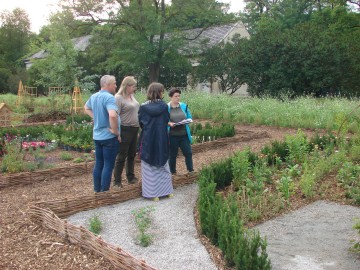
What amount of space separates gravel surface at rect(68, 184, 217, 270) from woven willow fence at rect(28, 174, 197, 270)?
0.11 metres

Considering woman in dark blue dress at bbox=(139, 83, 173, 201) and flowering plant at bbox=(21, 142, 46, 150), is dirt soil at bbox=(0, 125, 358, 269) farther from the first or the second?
flowering plant at bbox=(21, 142, 46, 150)

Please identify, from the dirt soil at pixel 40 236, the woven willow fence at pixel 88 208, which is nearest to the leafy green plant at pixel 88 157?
the dirt soil at pixel 40 236

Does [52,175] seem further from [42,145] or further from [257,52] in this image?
[257,52]

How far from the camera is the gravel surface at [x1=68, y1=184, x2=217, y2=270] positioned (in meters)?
4.00

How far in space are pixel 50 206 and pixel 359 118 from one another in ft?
30.3

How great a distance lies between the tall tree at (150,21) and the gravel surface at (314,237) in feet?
69.3

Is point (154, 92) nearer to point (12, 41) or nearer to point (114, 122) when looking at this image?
point (114, 122)

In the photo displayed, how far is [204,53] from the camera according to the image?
2730 cm

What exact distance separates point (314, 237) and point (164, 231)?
1.59 metres

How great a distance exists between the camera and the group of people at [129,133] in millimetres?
5731

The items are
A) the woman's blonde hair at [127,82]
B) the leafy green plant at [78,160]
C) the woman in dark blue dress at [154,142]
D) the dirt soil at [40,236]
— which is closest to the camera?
the dirt soil at [40,236]

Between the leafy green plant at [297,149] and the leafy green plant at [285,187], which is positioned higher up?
the leafy green plant at [297,149]

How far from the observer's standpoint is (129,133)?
625cm

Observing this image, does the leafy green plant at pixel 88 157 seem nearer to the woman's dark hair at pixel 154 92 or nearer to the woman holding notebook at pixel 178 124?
the woman holding notebook at pixel 178 124
